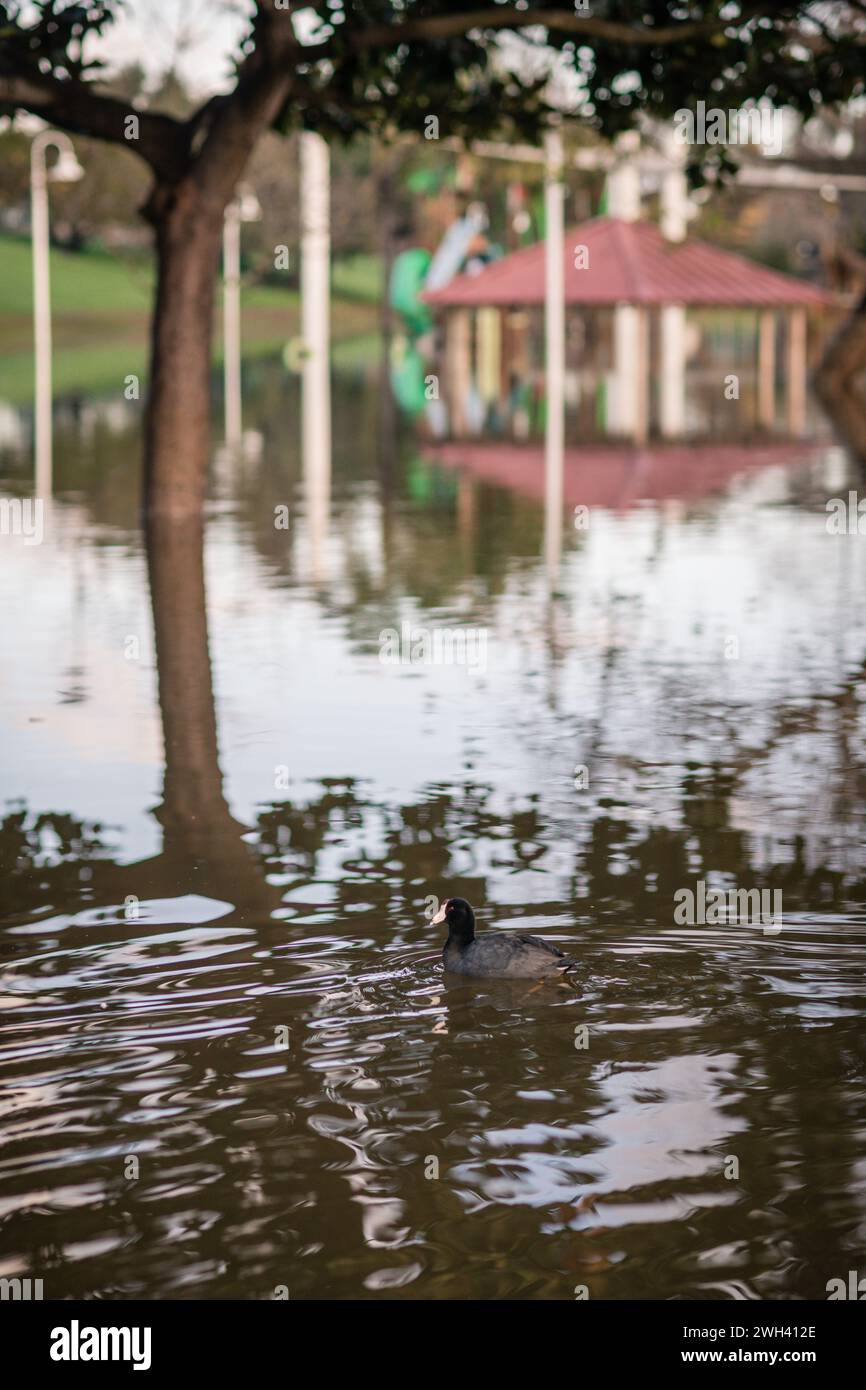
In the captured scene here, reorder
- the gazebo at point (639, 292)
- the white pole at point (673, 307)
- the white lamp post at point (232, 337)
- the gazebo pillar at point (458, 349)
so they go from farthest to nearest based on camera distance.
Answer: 1. the gazebo pillar at point (458, 349)
2. the white pole at point (673, 307)
3. the gazebo at point (639, 292)
4. the white lamp post at point (232, 337)

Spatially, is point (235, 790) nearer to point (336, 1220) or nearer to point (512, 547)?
point (336, 1220)

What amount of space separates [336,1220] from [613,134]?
1654 centimetres

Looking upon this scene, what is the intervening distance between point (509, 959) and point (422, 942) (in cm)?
69

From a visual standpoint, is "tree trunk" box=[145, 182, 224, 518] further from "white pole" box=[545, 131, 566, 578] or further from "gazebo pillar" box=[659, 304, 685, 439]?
"gazebo pillar" box=[659, 304, 685, 439]

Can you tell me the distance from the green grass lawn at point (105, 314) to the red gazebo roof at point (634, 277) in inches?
386

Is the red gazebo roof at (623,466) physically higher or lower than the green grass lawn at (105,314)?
lower

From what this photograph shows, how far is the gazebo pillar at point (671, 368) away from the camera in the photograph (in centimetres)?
3991

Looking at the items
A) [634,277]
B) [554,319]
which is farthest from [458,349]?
[554,319]

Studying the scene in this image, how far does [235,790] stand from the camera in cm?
980

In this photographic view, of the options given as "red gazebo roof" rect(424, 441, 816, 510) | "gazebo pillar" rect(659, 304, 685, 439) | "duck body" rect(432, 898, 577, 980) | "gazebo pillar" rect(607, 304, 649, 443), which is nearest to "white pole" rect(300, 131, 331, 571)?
"red gazebo roof" rect(424, 441, 816, 510)

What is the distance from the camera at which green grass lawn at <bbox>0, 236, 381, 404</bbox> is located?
204ft

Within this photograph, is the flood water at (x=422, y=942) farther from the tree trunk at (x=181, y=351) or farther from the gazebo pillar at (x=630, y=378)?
the gazebo pillar at (x=630, y=378)

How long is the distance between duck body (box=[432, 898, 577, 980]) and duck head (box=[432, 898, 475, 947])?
4cm

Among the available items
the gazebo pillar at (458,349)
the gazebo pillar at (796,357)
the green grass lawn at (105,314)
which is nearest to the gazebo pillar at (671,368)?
the gazebo pillar at (796,357)
